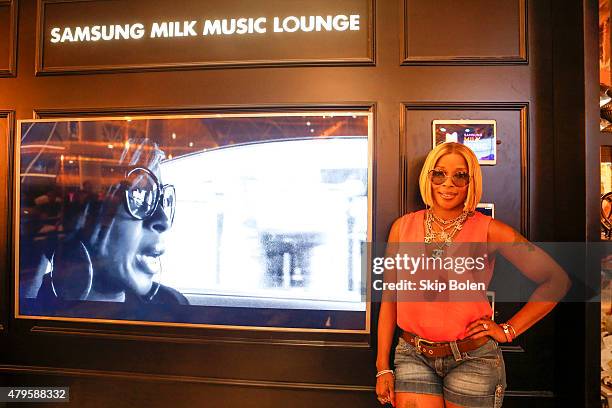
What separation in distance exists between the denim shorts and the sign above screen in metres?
1.39

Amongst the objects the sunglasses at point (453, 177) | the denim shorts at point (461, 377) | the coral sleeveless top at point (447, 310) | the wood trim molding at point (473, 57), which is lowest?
the denim shorts at point (461, 377)

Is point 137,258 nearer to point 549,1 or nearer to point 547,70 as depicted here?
point 547,70

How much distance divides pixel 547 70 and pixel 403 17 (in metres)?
0.74

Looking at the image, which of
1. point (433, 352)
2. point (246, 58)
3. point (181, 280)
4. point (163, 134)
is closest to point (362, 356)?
point (433, 352)

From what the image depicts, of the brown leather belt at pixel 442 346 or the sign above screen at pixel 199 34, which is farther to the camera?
the sign above screen at pixel 199 34

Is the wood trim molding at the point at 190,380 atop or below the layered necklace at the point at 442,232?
below

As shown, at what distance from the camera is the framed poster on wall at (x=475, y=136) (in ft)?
6.13

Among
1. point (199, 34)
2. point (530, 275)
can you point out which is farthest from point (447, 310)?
point (199, 34)

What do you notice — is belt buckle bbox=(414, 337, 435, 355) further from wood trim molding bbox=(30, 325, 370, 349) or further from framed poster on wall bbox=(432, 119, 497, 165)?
framed poster on wall bbox=(432, 119, 497, 165)

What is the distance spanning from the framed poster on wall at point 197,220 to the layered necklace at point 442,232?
0.30m

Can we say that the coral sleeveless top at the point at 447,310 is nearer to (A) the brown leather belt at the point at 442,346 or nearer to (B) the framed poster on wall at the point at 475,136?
(A) the brown leather belt at the point at 442,346

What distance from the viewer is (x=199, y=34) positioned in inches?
80.0

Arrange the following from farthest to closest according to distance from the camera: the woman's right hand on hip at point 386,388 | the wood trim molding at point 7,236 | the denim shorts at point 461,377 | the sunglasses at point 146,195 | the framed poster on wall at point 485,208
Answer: the wood trim molding at point 7,236 < the sunglasses at point 146,195 < the framed poster on wall at point 485,208 < the woman's right hand on hip at point 386,388 < the denim shorts at point 461,377

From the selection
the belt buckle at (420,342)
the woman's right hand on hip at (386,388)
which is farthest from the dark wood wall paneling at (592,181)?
the woman's right hand on hip at (386,388)
